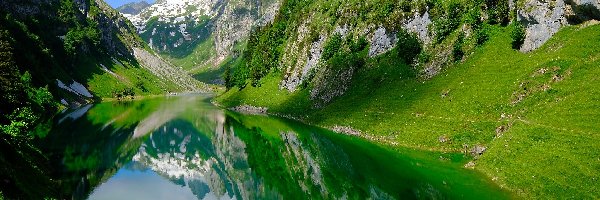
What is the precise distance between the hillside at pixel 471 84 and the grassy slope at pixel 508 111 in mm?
159

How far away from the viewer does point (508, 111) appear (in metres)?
52.9

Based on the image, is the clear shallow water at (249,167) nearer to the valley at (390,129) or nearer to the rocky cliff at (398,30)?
the valley at (390,129)

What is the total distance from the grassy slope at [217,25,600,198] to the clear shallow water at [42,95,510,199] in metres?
3.82

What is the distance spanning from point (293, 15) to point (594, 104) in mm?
121751

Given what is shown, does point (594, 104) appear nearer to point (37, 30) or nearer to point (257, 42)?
point (257, 42)

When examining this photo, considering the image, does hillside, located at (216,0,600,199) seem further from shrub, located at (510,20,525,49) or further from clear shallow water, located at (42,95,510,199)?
clear shallow water, located at (42,95,510,199)

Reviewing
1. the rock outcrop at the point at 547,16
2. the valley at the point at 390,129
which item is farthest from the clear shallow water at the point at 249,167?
the rock outcrop at the point at 547,16

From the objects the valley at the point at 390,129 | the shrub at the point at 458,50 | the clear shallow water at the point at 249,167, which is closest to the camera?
the valley at the point at 390,129

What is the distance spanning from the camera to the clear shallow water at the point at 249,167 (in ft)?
133

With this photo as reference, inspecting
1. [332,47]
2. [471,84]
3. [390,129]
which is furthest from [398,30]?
[390,129]

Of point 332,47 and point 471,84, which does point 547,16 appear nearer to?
point 471,84

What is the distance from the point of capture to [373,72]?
295 ft

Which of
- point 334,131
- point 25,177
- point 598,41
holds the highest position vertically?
point 598,41

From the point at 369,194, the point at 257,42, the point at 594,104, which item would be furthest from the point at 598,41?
the point at 257,42
